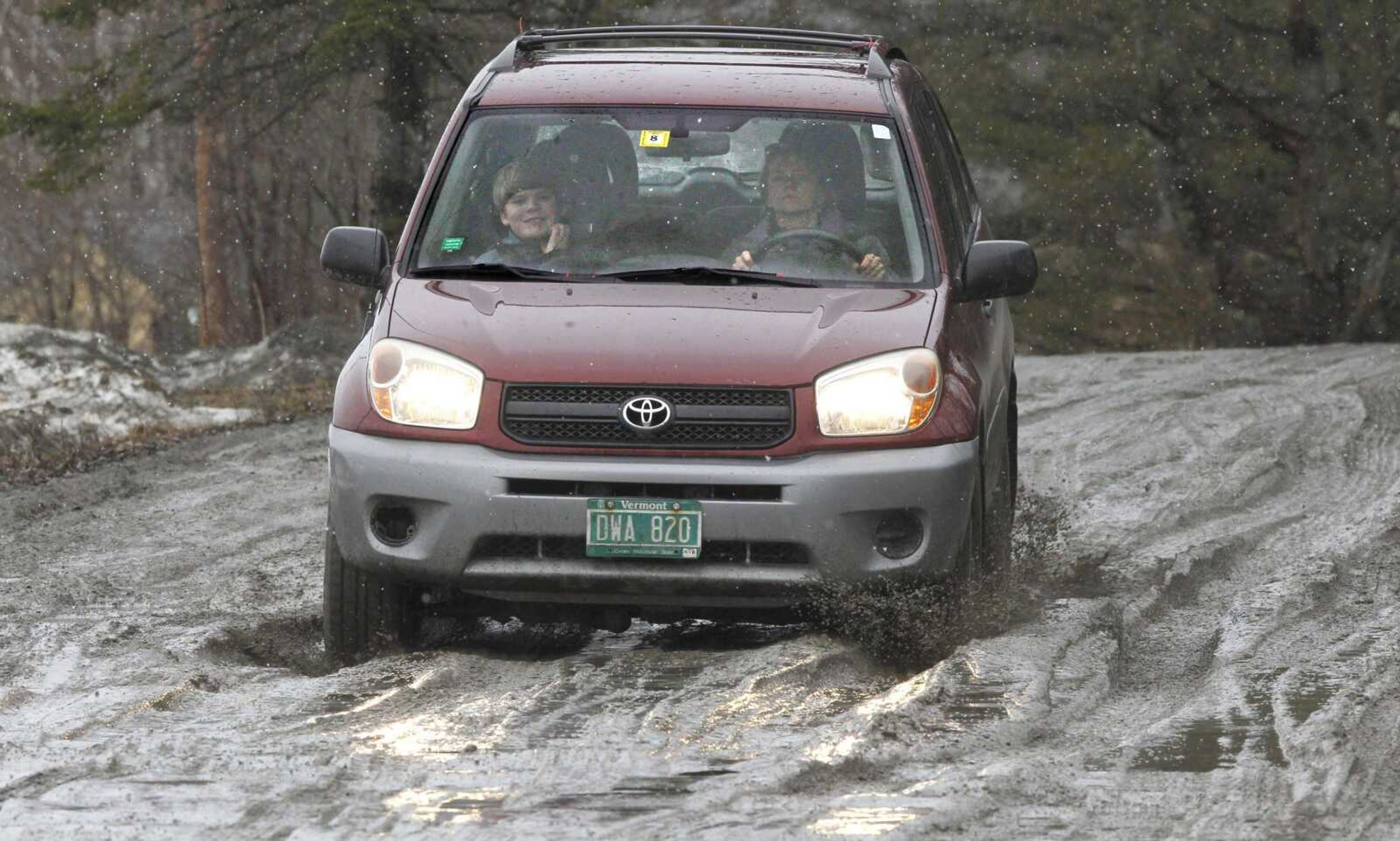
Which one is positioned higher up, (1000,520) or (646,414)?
(646,414)

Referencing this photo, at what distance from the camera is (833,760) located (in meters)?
4.86

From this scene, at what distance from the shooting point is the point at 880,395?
6102 millimetres

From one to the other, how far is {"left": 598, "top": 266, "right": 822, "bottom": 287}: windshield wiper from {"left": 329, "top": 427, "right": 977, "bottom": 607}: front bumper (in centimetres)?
80

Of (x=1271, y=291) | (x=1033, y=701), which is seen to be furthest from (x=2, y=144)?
(x=1033, y=701)

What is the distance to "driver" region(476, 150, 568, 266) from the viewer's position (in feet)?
22.3

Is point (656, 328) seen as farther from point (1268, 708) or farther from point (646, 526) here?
point (1268, 708)

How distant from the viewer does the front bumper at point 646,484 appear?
235 inches

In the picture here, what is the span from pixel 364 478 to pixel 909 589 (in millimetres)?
1612

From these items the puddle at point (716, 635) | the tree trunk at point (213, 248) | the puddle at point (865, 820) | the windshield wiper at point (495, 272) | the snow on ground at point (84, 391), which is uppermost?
the windshield wiper at point (495, 272)

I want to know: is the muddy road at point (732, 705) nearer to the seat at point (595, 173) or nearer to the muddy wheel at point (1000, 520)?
the muddy wheel at point (1000, 520)

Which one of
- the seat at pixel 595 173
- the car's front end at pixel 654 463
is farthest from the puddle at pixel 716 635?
the seat at pixel 595 173

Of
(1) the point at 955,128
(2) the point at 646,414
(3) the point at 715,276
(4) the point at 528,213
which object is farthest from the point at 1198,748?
(1) the point at 955,128

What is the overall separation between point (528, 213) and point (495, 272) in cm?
29

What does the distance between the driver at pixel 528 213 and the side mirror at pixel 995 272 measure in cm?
130
